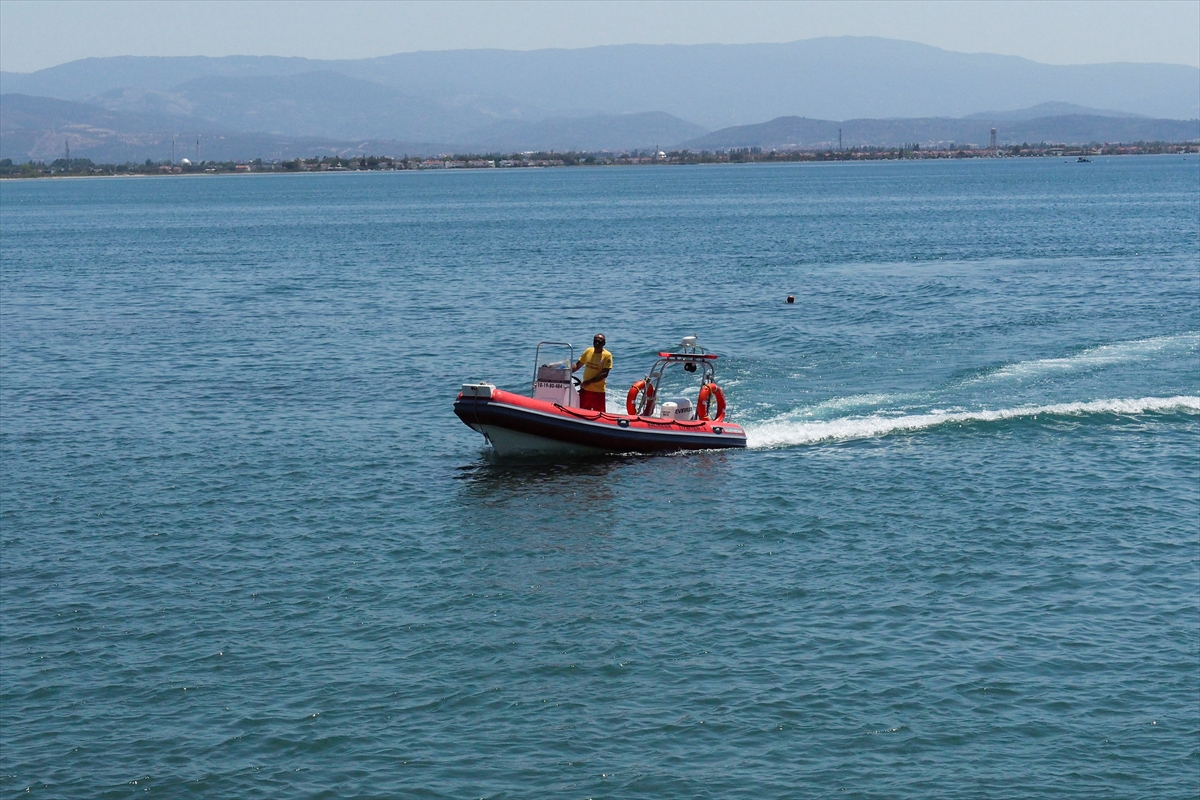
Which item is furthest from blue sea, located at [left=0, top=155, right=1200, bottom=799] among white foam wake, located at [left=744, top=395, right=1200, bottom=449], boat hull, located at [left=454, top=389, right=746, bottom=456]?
boat hull, located at [left=454, top=389, right=746, bottom=456]

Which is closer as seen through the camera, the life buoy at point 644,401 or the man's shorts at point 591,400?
the man's shorts at point 591,400

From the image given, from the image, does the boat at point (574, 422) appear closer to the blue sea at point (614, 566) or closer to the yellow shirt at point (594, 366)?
the yellow shirt at point (594, 366)

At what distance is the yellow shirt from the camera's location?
27.0 metres

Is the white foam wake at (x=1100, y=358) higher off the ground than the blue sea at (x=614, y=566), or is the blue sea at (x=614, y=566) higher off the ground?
the white foam wake at (x=1100, y=358)

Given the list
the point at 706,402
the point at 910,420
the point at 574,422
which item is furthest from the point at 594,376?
the point at 910,420

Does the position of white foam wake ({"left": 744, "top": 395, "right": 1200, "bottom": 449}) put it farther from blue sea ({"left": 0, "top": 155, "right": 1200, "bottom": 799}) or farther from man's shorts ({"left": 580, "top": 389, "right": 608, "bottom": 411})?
man's shorts ({"left": 580, "top": 389, "right": 608, "bottom": 411})

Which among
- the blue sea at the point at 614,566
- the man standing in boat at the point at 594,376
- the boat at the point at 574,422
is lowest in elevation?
the blue sea at the point at 614,566

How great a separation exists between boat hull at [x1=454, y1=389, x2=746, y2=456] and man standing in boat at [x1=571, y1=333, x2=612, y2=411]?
0.50 meters

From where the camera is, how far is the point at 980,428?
28.6m

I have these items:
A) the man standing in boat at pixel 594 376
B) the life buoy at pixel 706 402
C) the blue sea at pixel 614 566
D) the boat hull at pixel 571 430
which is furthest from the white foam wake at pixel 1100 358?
the man standing in boat at pixel 594 376

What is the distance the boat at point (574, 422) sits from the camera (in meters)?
26.3

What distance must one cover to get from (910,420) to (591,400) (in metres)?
7.00

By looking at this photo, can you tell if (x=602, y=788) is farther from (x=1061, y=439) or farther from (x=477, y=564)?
(x=1061, y=439)

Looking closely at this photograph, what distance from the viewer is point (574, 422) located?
87.1ft
